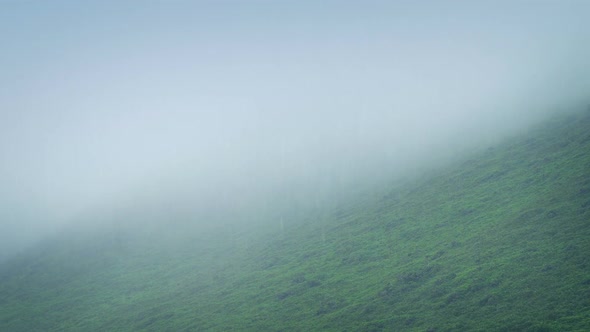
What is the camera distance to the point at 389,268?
2923 inches

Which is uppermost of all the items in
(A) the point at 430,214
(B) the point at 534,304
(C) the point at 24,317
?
(C) the point at 24,317

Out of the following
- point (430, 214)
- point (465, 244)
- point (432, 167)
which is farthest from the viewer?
point (432, 167)

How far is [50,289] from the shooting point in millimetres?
126875

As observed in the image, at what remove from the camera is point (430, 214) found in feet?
300

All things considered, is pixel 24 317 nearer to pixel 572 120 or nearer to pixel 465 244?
pixel 465 244

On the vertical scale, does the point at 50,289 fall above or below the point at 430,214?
above

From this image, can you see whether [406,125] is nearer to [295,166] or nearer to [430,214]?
[295,166]

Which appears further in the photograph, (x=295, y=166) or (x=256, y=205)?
(x=295, y=166)

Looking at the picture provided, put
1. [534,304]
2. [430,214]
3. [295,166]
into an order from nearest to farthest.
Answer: [534,304]
[430,214]
[295,166]

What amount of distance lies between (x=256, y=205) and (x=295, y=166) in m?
37.4

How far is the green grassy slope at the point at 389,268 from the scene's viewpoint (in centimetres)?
5284

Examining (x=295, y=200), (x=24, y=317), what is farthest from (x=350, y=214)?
(x=24, y=317)

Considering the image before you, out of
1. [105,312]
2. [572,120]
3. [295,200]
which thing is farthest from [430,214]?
[105,312]

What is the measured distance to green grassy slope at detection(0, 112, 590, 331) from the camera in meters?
52.8
